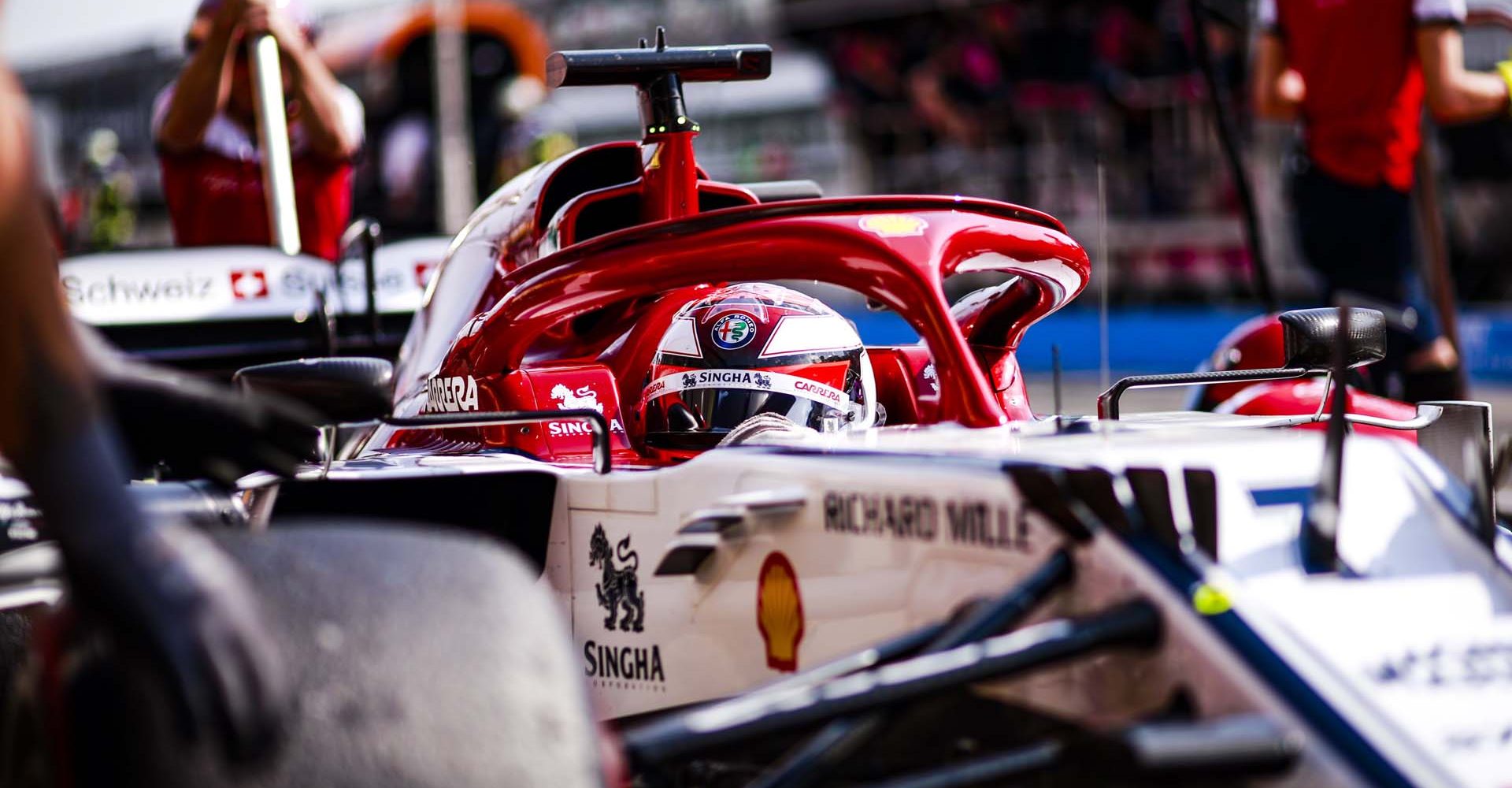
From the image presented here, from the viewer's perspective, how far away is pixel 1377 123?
5.57m

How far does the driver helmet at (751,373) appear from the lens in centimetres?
321

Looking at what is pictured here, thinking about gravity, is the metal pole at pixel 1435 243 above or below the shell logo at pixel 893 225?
below

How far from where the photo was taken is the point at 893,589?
2.24m

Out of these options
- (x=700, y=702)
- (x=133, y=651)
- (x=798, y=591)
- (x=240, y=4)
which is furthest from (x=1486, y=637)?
(x=240, y=4)

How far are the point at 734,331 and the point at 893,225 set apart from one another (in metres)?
0.53

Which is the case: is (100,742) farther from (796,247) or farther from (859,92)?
(859,92)

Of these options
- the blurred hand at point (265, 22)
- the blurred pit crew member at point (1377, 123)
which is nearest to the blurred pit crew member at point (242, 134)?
the blurred hand at point (265, 22)

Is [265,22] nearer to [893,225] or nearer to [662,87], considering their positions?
[662,87]

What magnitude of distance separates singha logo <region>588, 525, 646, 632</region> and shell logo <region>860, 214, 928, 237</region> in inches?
25.3

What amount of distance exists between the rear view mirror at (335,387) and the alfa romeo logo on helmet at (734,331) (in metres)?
0.95

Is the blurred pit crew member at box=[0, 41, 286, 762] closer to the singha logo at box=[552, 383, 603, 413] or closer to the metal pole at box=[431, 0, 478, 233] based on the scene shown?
the singha logo at box=[552, 383, 603, 413]

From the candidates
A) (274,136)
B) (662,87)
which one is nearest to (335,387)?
(662,87)

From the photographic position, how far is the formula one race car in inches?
74.7

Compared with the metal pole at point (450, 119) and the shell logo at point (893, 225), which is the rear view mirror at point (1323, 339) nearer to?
the shell logo at point (893, 225)
